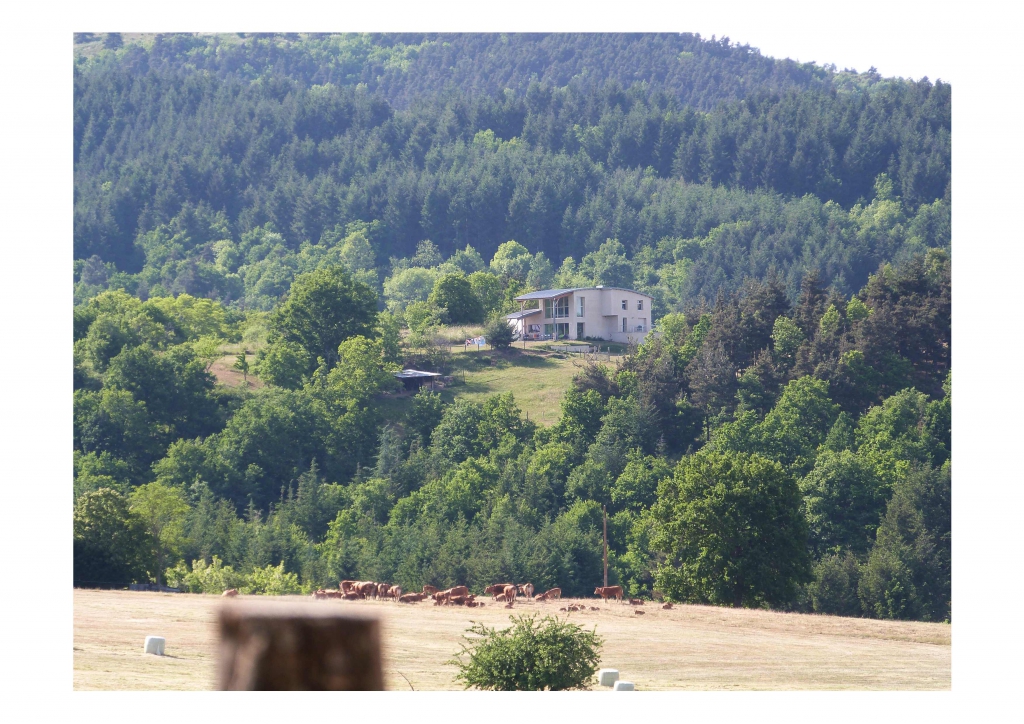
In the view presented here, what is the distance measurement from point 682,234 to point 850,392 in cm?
9590

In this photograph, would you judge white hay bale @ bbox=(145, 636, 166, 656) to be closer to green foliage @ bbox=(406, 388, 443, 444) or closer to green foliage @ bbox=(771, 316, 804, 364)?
green foliage @ bbox=(406, 388, 443, 444)

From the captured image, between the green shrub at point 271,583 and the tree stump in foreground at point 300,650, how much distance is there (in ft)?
191

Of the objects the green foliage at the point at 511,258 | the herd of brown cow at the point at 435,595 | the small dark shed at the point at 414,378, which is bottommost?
the herd of brown cow at the point at 435,595

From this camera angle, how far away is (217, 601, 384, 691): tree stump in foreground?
4.23 m

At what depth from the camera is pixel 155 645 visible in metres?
28.6

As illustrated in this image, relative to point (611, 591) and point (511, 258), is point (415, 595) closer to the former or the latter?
point (611, 591)

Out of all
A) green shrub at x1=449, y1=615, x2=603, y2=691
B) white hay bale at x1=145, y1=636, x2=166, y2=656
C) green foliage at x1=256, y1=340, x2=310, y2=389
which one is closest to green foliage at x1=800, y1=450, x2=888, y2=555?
green foliage at x1=256, y1=340, x2=310, y2=389

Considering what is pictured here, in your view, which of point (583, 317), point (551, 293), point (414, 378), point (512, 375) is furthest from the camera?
point (551, 293)

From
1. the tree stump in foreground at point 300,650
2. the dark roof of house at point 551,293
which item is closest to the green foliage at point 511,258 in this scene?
the dark roof of house at point 551,293

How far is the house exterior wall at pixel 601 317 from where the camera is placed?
111062mm

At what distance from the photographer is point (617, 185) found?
197750 mm

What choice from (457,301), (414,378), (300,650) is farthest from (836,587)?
(300,650)

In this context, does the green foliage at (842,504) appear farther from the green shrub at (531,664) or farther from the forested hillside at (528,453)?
the green shrub at (531,664)

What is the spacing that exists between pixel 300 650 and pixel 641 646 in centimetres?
3079
